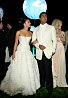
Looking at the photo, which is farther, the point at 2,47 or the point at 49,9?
the point at 49,9

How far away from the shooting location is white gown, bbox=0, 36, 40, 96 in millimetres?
9906

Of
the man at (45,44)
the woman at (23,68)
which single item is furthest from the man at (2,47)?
the man at (45,44)

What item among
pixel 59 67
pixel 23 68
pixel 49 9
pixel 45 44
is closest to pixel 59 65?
pixel 59 67

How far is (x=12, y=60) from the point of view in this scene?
33.1 ft

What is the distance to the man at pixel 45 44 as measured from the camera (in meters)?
9.53

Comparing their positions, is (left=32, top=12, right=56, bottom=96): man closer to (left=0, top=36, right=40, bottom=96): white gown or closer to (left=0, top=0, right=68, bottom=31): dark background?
(left=0, top=36, right=40, bottom=96): white gown

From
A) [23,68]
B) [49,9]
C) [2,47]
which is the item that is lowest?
[23,68]

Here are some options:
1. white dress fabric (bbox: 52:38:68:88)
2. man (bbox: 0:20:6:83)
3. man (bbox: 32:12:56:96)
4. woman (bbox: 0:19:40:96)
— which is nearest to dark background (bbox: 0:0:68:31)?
man (bbox: 0:20:6:83)

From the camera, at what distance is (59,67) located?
11.4 metres

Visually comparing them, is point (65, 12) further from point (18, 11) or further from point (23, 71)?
point (23, 71)

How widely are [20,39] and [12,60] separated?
0.54 m

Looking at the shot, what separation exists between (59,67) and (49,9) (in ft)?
40.5

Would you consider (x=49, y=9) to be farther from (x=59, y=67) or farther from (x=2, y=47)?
(x=59, y=67)

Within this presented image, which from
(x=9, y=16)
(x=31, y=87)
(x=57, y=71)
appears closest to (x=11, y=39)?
(x=57, y=71)
